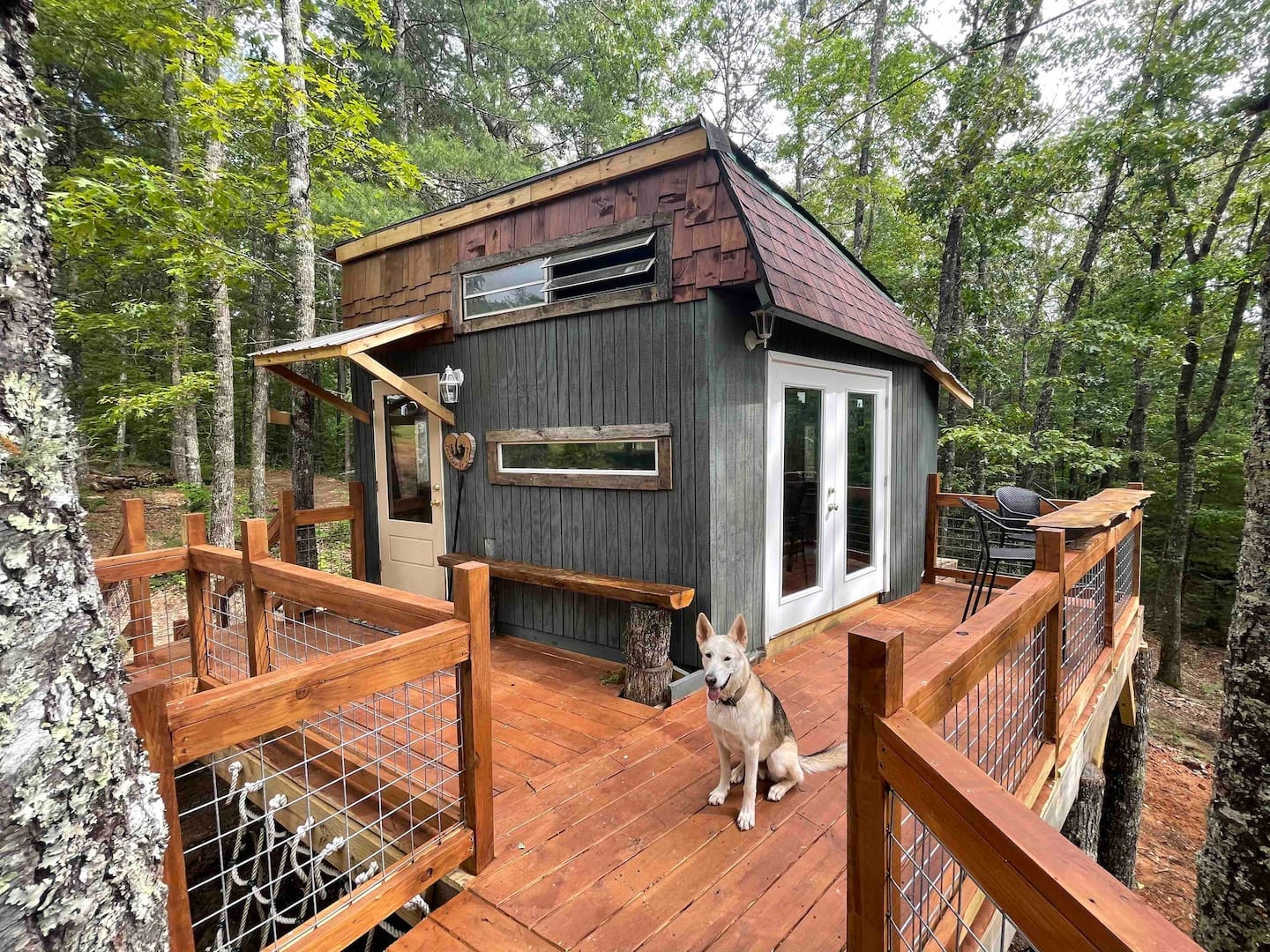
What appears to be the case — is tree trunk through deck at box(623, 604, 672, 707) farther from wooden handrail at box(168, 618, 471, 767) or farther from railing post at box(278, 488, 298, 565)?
railing post at box(278, 488, 298, 565)

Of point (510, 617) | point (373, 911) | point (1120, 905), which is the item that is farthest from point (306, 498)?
point (1120, 905)

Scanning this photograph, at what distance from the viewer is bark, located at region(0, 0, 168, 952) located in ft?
2.46

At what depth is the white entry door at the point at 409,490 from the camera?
17.0ft

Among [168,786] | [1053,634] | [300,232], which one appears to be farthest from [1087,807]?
[300,232]

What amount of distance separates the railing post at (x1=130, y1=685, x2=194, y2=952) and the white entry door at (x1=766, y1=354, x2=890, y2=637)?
3475 millimetres

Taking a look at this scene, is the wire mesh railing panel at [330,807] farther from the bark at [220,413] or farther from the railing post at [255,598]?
the bark at [220,413]

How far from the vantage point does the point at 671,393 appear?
12.2 feet

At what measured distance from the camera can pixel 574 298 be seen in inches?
163

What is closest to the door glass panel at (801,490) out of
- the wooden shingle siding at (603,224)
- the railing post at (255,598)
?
the wooden shingle siding at (603,224)

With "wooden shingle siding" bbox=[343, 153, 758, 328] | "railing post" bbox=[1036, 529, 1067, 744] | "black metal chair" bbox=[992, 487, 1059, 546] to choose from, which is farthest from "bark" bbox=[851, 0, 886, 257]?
"railing post" bbox=[1036, 529, 1067, 744]

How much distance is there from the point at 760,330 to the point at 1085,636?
8.87 ft

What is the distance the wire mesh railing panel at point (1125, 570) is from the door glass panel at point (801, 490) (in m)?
2.27

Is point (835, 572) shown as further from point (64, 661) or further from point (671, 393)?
point (64, 661)

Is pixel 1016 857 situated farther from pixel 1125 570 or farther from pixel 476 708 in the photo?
pixel 1125 570
